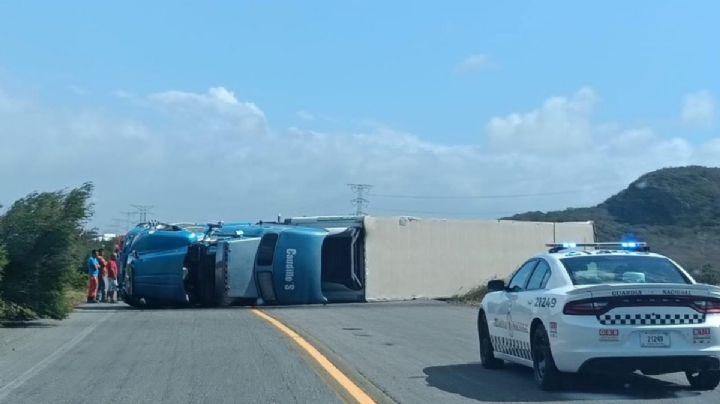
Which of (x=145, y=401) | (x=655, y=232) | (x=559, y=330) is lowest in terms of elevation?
(x=145, y=401)

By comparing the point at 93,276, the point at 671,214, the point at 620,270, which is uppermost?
Answer: the point at 671,214

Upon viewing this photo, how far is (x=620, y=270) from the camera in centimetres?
1201

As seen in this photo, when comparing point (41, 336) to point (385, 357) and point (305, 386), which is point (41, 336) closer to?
point (385, 357)

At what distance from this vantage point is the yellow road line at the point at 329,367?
37.2ft

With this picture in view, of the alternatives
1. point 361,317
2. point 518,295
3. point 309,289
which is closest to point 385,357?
point 518,295

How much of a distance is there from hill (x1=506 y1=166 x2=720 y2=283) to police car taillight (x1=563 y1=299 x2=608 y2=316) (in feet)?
61.7

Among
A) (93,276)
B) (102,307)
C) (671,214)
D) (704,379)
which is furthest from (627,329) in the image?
(671,214)

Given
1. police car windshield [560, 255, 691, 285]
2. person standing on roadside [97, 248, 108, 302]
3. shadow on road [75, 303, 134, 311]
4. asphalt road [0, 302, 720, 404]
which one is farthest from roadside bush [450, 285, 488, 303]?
police car windshield [560, 255, 691, 285]

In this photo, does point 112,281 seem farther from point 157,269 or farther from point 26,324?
point 26,324

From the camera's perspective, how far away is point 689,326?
427 inches

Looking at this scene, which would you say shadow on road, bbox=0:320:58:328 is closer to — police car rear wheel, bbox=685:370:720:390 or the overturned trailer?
the overturned trailer

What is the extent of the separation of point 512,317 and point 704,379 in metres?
2.34

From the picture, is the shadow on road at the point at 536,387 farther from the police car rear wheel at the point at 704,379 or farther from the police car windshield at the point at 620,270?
the police car windshield at the point at 620,270

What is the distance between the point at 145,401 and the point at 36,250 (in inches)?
512
